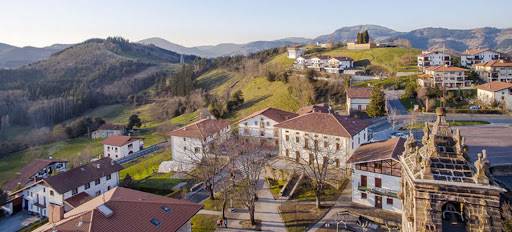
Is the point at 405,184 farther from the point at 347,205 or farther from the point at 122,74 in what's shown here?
the point at 122,74

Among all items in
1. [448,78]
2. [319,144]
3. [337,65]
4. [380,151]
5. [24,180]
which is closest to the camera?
[380,151]

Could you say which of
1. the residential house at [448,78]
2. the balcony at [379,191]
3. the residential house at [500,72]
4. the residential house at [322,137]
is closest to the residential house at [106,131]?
the residential house at [322,137]

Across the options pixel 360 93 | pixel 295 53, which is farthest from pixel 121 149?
pixel 295 53

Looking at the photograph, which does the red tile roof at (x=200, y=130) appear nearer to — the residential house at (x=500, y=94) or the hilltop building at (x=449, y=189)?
the residential house at (x=500, y=94)

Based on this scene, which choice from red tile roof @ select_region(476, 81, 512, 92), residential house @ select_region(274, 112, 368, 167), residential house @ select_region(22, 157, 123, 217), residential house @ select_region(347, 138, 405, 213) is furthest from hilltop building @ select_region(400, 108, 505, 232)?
red tile roof @ select_region(476, 81, 512, 92)

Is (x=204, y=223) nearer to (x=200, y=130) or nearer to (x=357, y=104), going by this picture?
(x=200, y=130)

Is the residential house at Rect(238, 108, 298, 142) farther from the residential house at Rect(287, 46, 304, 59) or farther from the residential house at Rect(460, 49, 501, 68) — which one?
the residential house at Rect(287, 46, 304, 59)
